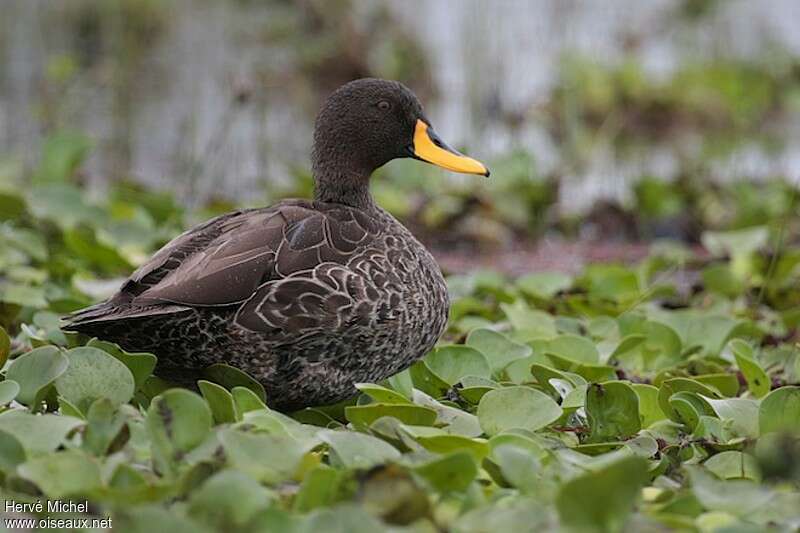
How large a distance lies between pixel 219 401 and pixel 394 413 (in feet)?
1.34

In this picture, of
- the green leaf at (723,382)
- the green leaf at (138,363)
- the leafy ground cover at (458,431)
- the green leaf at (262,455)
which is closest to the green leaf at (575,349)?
the leafy ground cover at (458,431)

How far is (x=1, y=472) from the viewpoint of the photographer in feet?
8.22

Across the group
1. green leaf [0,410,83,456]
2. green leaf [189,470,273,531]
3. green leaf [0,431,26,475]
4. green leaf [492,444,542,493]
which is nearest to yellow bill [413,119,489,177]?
green leaf [492,444,542,493]

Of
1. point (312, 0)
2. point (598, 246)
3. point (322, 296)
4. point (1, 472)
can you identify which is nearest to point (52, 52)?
point (312, 0)

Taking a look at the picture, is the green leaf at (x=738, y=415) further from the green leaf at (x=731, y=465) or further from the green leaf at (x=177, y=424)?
the green leaf at (x=177, y=424)

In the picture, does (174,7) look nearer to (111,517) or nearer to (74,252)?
(74,252)

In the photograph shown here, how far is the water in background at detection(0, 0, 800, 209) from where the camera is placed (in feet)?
27.5

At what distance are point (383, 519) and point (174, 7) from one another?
33.0 feet

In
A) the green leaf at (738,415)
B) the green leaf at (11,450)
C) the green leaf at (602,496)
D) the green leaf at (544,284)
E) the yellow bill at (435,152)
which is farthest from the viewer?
the green leaf at (544,284)

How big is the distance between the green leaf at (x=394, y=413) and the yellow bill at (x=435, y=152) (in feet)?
4.03

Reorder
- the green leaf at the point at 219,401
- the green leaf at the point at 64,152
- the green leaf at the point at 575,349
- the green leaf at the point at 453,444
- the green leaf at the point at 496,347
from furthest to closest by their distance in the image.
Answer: the green leaf at the point at 64,152 < the green leaf at the point at 575,349 < the green leaf at the point at 496,347 < the green leaf at the point at 219,401 < the green leaf at the point at 453,444

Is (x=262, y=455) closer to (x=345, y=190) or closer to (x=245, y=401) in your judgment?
(x=245, y=401)

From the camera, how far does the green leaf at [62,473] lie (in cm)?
233

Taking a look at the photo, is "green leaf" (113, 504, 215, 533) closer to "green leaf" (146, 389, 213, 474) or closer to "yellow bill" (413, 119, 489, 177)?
"green leaf" (146, 389, 213, 474)
